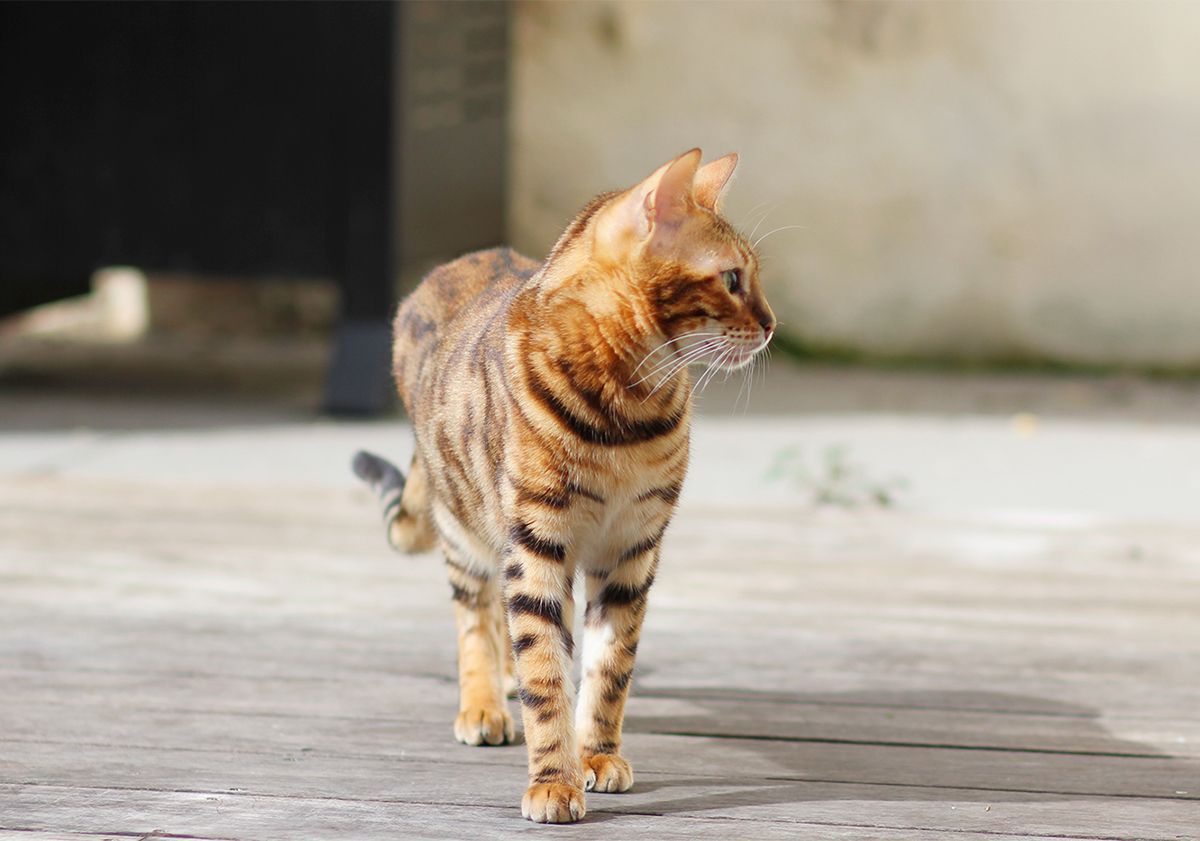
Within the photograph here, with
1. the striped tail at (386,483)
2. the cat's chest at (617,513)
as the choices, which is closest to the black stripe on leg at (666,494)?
the cat's chest at (617,513)

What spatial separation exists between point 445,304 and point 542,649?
0.76m

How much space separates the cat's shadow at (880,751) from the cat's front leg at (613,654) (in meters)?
0.09

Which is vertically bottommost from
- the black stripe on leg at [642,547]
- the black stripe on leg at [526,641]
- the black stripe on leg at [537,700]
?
the black stripe on leg at [537,700]

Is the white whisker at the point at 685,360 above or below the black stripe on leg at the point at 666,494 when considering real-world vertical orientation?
above

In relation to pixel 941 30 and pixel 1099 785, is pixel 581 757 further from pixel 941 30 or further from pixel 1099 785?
pixel 941 30


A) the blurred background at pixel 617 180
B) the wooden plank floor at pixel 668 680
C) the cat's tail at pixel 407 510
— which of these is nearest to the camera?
the wooden plank floor at pixel 668 680

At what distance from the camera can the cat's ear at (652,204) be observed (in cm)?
207

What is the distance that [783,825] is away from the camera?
211 cm

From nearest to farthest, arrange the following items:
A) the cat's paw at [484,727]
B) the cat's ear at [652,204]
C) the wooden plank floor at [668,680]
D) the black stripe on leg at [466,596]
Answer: the cat's ear at [652,204], the wooden plank floor at [668,680], the cat's paw at [484,727], the black stripe on leg at [466,596]

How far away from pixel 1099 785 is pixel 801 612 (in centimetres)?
105

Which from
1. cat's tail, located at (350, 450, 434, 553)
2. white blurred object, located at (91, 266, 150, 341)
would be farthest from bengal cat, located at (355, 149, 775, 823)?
white blurred object, located at (91, 266, 150, 341)

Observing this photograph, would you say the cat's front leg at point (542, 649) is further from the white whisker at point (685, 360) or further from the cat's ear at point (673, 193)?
the cat's ear at point (673, 193)

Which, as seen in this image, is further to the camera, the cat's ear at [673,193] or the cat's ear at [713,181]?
the cat's ear at [713,181]

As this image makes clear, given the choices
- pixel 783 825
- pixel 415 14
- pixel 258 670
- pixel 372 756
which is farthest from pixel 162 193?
pixel 783 825
